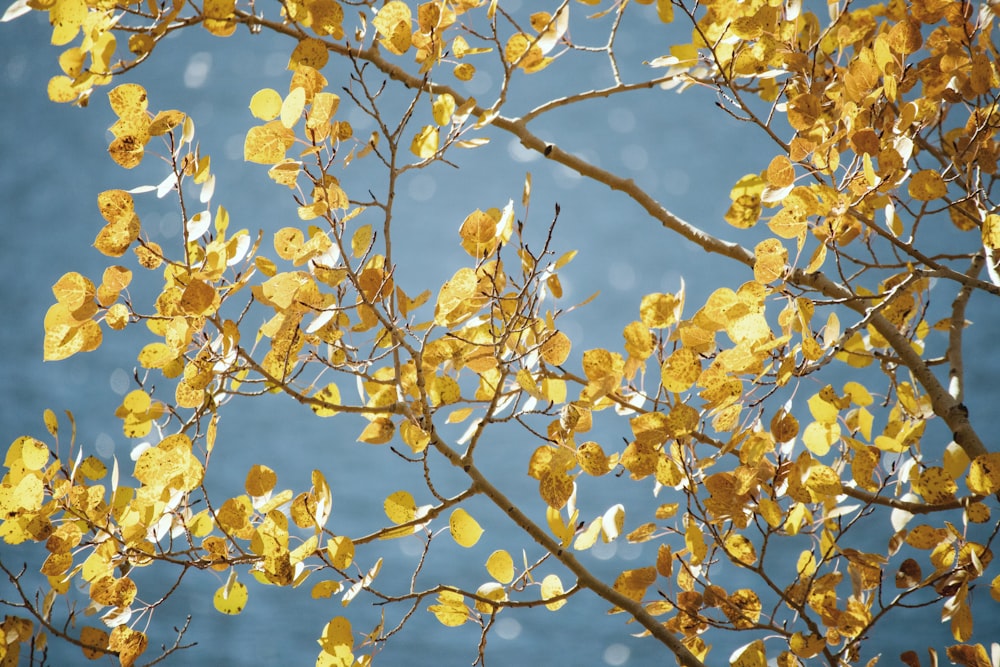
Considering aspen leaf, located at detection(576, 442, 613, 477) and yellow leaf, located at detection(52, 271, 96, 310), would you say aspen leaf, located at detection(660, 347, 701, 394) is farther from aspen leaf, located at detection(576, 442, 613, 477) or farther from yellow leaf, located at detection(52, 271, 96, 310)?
yellow leaf, located at detection(52, 271, 96, 310)

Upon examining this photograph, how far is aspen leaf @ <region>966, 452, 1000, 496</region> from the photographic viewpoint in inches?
29.2

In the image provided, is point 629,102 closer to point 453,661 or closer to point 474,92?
point 474,92

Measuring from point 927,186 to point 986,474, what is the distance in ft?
0.86

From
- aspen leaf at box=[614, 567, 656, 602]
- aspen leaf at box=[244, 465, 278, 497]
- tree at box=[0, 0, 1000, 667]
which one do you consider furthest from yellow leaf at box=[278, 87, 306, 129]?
Answer: aspen leaf at box=[614, 567, 656, 602]

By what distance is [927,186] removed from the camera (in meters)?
0.76

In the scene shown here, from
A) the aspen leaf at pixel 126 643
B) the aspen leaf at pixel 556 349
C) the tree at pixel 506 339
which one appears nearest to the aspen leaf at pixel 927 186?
the tree at pixel 506 339

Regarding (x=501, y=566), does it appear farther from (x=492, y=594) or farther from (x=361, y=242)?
(x=361, y=242)

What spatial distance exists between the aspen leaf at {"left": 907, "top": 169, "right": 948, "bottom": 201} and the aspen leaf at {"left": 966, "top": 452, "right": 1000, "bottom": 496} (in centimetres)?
24

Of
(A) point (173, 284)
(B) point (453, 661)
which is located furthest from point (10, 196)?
(A) point (173, 284)

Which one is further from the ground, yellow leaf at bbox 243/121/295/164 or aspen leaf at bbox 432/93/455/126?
aspen leaf at bbox 432/93/455/126

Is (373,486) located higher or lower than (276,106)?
higher

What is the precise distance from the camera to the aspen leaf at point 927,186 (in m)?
0.75

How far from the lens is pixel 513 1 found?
3.41 meters

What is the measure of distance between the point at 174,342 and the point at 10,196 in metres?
3.34
